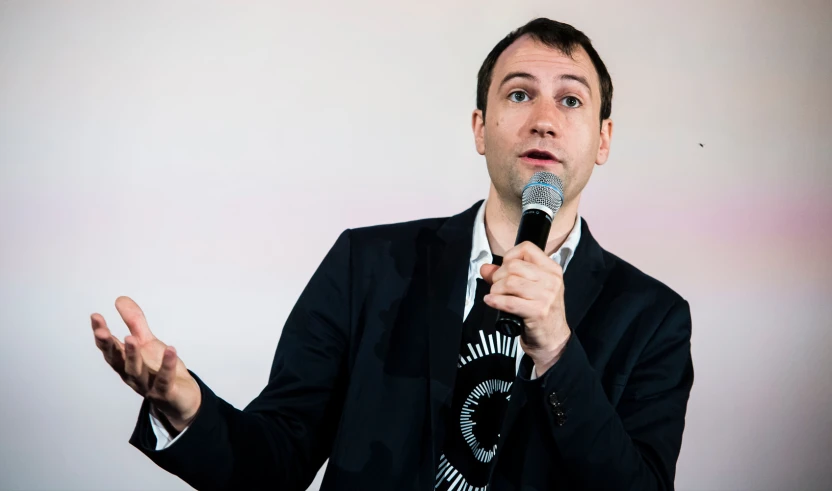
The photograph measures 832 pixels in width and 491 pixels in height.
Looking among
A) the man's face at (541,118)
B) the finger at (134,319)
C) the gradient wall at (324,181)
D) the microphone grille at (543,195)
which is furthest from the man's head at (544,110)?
the finger at (134,319)

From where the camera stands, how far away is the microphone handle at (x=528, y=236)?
47.2 inches

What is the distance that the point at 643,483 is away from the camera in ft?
4.81

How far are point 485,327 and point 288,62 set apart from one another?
3.95 feet

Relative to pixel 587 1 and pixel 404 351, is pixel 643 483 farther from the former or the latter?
pixel 587 1

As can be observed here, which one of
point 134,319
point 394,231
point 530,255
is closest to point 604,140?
point 394,231

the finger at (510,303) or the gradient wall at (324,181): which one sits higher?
the gradient wall at (324,181)

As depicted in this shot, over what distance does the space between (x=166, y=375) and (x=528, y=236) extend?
2.01 ft

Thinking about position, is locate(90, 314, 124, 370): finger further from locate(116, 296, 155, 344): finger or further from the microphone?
the microphone

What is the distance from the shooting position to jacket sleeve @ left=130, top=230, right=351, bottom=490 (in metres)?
1.38

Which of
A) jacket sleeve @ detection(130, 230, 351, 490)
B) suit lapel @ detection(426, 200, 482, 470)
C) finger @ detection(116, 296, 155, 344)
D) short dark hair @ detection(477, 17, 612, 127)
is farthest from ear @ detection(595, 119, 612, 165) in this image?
finger @ detection(116, 296, 155, 344)

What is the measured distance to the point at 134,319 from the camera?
130 cm

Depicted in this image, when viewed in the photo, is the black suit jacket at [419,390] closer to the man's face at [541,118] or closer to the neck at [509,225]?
the neck at [509,225]

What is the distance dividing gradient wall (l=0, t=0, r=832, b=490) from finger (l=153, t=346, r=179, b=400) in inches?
45.7

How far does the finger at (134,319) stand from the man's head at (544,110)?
837mm
